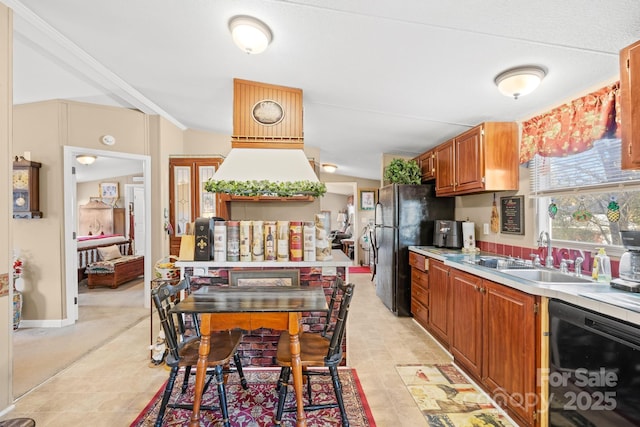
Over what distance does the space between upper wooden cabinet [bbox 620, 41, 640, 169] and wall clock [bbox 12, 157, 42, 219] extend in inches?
203

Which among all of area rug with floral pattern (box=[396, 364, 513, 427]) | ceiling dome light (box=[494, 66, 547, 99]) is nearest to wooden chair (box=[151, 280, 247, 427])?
area rug with floral pattern (box=[396, 364, 513, 427])

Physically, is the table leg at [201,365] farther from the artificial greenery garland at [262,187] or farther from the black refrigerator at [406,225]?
the black refrigerator at [406,225]

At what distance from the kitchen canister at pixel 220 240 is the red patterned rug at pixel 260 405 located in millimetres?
970

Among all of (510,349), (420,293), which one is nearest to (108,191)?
(420,293)

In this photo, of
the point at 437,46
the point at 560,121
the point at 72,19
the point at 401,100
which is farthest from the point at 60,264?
the point at 560,121

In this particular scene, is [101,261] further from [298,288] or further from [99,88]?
[298,288]

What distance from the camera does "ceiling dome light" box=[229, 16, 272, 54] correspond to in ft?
6.40

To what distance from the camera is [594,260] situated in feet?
6.31

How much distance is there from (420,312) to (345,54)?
2.78 meters

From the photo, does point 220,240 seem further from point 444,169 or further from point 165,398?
point 444,169

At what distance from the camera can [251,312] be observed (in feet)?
5.72

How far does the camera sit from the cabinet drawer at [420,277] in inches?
131

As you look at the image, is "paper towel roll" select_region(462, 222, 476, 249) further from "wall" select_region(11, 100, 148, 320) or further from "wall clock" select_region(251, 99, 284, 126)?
"wall" select_region(11, 100, 148, 320)

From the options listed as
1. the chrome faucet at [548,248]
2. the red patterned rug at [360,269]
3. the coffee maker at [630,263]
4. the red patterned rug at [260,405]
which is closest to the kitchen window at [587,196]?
the chrome faucet at [548,248]
